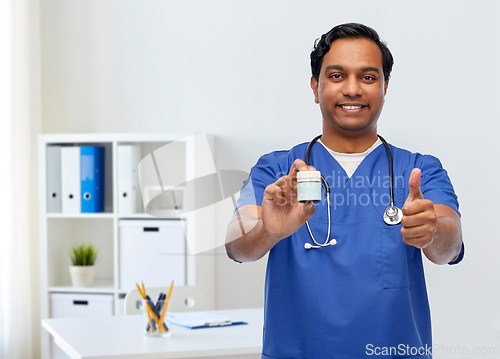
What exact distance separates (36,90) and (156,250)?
1.17m

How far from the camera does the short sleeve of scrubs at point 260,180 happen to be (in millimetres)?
1269

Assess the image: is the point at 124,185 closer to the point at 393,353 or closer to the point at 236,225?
the point at 236,225

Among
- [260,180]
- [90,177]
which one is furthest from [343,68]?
[90,177]

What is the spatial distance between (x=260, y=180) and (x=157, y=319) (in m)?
0.90

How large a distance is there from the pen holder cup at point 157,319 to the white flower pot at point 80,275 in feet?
3.62

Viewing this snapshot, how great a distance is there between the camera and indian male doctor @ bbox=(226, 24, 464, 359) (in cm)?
117

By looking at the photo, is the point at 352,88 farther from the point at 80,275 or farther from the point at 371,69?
the point at 80,275

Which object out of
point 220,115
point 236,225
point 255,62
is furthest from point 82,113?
point 236,225

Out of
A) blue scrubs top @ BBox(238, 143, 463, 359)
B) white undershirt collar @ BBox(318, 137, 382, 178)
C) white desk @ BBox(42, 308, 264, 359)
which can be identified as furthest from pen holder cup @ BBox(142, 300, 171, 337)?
white undershirt collar @ BBox(318, 137, 382, 178)

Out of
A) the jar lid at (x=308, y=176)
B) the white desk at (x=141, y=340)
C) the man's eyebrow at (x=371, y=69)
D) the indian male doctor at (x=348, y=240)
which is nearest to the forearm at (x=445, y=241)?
the indian male doctor at (x=348, y=240)

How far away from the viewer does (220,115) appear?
3.07 m

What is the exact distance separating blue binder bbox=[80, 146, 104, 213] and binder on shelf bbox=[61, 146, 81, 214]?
0.09 ft

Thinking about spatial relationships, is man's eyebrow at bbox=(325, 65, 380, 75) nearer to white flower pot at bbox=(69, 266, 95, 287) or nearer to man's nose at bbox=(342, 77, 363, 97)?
man's nose at bbox=(342, 77, 363, 97)

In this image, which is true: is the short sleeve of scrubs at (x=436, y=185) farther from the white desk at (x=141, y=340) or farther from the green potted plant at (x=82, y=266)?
the green potted plant at (x=82, y=266)
